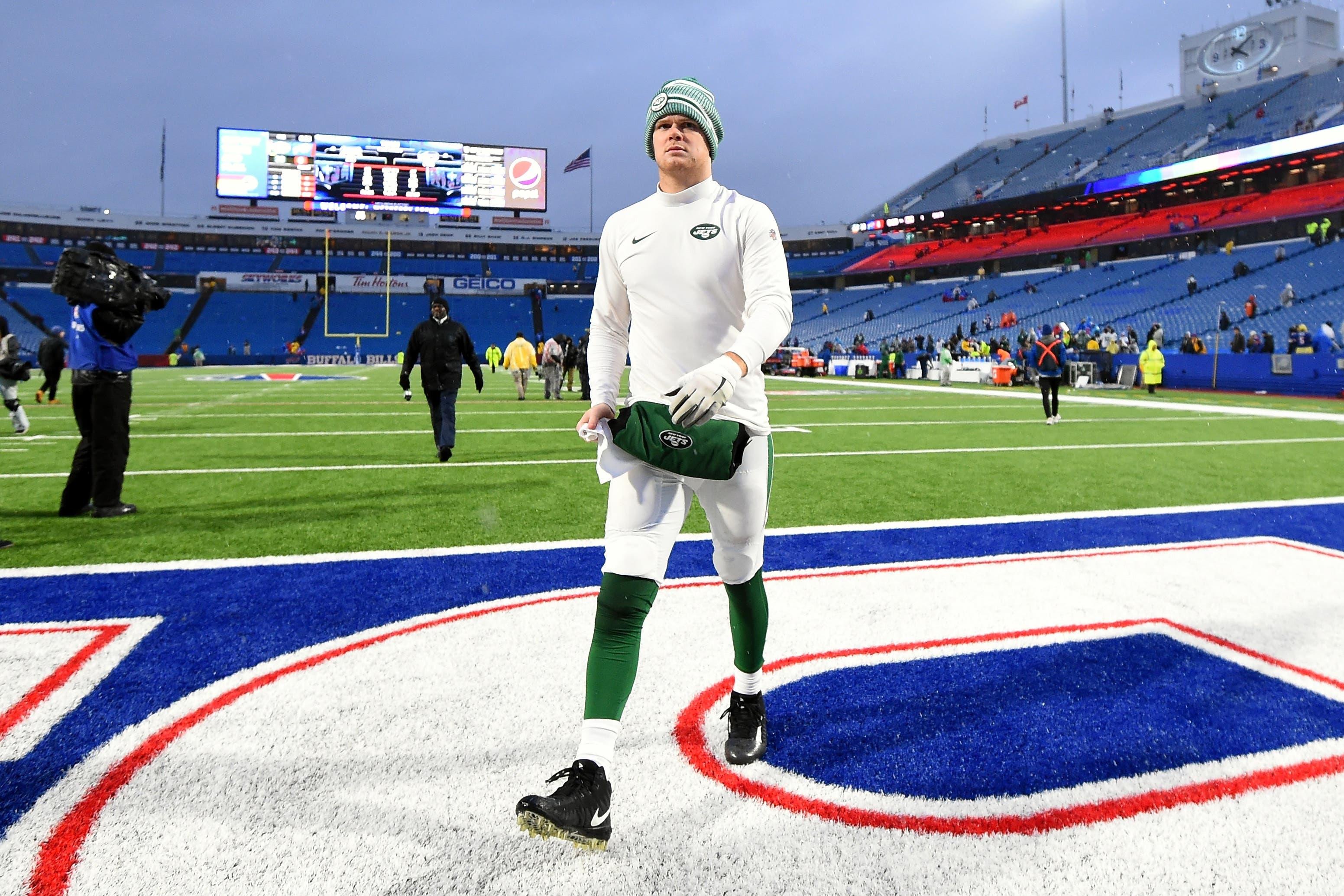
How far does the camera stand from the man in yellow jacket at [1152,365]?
22.2 m

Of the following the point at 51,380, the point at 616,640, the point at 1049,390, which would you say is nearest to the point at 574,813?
the point at 616,640

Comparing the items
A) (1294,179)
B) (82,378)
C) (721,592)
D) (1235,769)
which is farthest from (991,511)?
(1294,179)

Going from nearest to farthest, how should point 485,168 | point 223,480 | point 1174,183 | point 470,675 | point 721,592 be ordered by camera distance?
point 470,675, point 721,592, point 223,480, point 1174,183, point 485,168

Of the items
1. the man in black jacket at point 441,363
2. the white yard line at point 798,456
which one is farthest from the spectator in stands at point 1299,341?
the man in black jacket at point 441,363

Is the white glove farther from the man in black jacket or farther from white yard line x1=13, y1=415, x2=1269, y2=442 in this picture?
white yard line x1=13, y1=415, x2=1269, y2=442

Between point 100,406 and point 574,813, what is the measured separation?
222 inches

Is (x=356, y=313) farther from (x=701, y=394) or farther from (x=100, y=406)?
(x=701, y=394)

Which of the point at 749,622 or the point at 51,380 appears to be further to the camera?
the point at 51,380

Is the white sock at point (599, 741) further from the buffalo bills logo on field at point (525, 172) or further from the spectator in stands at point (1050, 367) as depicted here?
the buffalo bills logo on field at point (525, 172)

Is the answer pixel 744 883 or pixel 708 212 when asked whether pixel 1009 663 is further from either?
pixel 708 212

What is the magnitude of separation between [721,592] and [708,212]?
2197mm

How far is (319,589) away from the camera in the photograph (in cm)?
411

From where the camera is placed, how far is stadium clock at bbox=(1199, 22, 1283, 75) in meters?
57.3

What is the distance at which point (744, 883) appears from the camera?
180 centimetres
